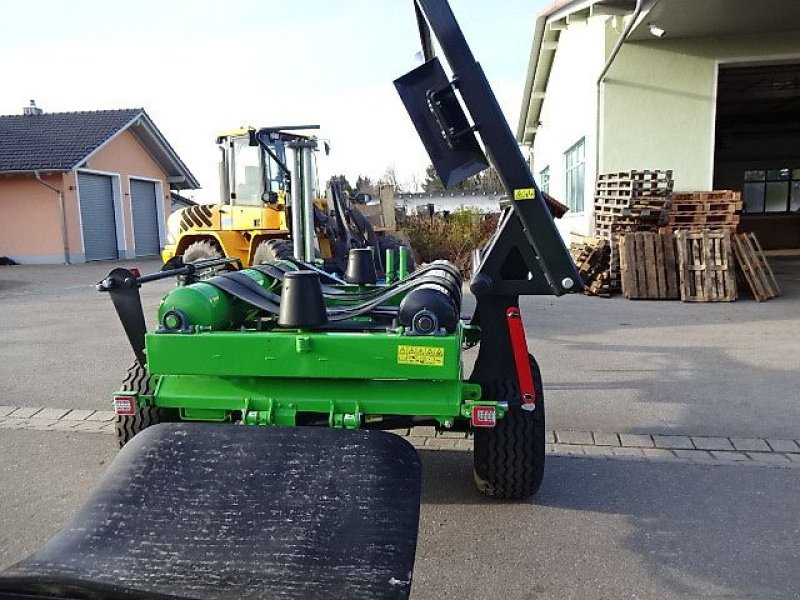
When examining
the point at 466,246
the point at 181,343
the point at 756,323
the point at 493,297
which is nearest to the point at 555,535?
the point at 493,297

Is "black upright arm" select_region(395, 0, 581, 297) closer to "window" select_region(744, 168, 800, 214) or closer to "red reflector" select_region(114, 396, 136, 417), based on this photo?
"red reflector" select_region(114, 396, 136, 417)

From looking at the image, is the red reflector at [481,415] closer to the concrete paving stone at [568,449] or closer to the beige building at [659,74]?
the concrete paving stone at [568,449]

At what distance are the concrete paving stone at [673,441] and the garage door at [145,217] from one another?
24.7 meters

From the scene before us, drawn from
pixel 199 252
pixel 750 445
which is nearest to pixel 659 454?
pixel 750 445

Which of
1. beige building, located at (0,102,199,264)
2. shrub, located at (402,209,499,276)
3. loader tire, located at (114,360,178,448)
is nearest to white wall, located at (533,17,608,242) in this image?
shrub, located at (402,209,499,276)

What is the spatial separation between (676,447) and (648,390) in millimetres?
1284

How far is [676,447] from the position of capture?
14.1 ft

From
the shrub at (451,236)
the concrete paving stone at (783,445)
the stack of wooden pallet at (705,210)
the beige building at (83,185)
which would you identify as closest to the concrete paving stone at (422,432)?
the concrete paving stone at (783,445)

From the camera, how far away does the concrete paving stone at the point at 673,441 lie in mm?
4328

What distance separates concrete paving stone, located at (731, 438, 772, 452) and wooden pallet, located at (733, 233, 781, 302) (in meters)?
6.38

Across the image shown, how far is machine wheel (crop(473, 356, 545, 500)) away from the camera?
334 centimetres

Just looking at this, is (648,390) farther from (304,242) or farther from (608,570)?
(304,242)

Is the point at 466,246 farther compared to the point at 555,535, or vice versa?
the point at 466,246

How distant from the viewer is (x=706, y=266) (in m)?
9.92
